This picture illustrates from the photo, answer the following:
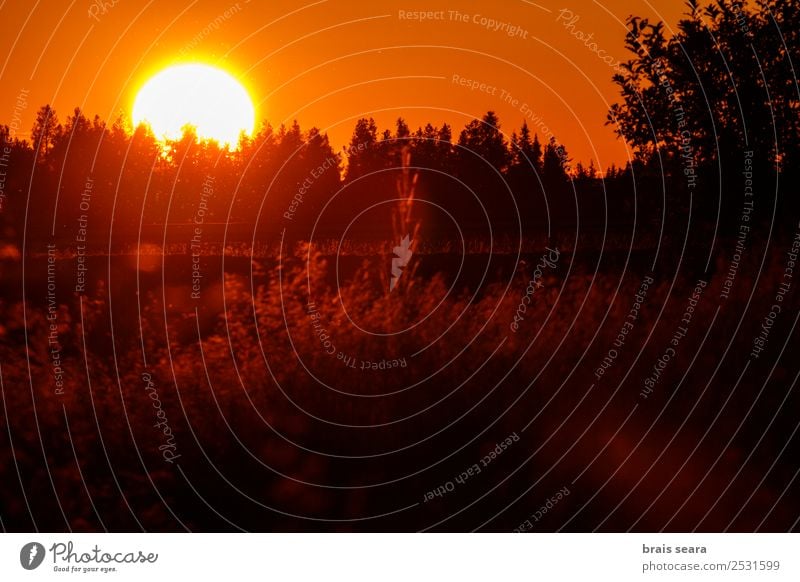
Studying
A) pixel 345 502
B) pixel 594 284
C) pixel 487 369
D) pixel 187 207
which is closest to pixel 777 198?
pixel 594 284

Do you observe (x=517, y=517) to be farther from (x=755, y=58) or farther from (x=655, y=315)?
(x=755, y=58)

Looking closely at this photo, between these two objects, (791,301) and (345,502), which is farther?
(791,301)

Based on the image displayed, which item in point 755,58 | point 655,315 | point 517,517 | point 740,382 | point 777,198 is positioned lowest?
point 517,517

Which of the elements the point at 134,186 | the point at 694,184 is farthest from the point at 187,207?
the point at 694,184

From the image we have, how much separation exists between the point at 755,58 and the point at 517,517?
7.73 metres

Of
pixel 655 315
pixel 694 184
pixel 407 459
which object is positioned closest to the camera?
pixel 407 459

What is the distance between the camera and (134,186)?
104 feet

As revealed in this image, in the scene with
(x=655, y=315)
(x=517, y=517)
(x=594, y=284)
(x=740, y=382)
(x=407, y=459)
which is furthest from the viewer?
(x=594, y=284)

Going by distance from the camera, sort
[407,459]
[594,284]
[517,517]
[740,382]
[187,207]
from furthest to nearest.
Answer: [187,207], [594,284], [740,382], [407,459], [517,517]

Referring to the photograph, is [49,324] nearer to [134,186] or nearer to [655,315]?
[655,315]

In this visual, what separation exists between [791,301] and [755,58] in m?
4.17

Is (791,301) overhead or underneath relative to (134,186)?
underneath

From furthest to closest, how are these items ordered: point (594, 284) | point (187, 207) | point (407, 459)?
1. point (187, 207)
2. point (594, 284)
3. point (407, 459)

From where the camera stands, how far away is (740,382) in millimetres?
8406
